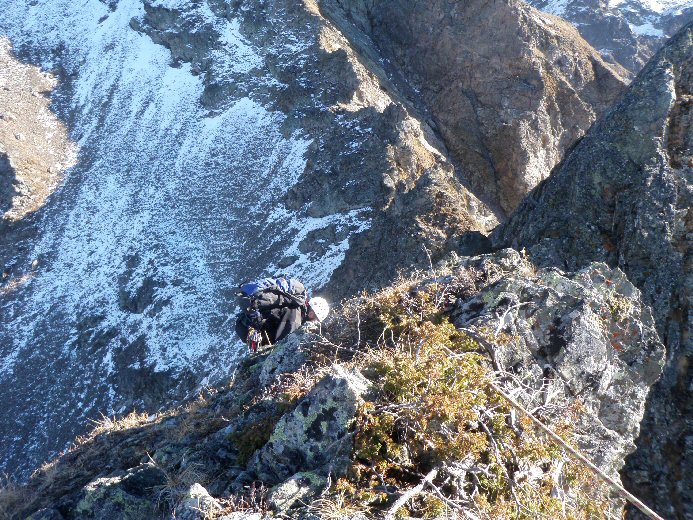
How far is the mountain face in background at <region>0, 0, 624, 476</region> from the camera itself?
14368 millimetres

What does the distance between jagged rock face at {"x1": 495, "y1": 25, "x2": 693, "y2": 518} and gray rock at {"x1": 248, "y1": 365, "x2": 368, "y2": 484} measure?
3.32 metres

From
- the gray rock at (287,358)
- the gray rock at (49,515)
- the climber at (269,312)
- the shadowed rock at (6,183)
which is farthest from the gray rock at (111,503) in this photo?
the shadowed rock at (6,183)

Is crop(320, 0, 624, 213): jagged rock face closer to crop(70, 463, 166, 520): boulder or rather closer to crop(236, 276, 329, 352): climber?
crop(236, 276, 329, 352): climber

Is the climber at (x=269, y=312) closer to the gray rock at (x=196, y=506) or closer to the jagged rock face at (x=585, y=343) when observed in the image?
the jagged rock face at (x=585, y=343)

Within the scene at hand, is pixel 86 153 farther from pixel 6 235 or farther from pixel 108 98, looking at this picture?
pixel 6 235

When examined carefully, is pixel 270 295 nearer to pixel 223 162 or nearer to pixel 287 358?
pixel 287 358

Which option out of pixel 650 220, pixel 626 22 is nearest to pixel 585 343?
pixel 650 220

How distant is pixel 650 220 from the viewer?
225 inches

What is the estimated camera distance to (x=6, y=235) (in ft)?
64.8

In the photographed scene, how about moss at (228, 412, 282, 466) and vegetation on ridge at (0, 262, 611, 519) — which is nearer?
vegetation on ridge at (0, 262, 611, 519)

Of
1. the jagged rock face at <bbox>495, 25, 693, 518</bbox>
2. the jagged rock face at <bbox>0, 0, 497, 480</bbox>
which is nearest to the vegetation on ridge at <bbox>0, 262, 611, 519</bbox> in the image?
the jagged rock face at <bbox>495, 25, 693, 518</bbox>

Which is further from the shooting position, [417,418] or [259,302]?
[259,302]

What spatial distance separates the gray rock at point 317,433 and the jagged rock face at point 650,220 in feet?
10.9

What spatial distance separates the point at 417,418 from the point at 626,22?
176ft
